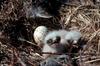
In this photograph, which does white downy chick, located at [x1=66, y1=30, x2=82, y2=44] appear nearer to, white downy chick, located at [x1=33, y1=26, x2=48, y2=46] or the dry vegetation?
the dry vegetation

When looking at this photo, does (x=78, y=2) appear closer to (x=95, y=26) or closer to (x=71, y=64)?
(x=95, y=26)

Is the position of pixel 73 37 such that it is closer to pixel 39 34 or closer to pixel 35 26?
pixel 39 34

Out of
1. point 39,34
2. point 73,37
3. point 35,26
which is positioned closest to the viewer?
point 73,37

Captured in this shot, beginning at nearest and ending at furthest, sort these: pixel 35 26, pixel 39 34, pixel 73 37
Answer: pixel 73 37
pixel 39 34
pixel 35 26

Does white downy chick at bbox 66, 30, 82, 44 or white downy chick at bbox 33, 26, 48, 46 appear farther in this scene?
white downy chick at bbox 33, 26, 48, 46

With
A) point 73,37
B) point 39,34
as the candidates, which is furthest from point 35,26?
point 73,37

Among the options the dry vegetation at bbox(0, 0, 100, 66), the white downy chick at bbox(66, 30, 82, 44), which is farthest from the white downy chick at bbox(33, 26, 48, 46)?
the white downy chick at bbox(66, 30, 82, 44)

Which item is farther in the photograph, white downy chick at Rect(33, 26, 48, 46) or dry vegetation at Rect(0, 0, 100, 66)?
white downy chick at Rect(33, 26, 48, 46)

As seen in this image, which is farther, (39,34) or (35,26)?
(35,26)

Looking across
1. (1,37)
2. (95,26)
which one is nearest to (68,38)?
(95,26)
